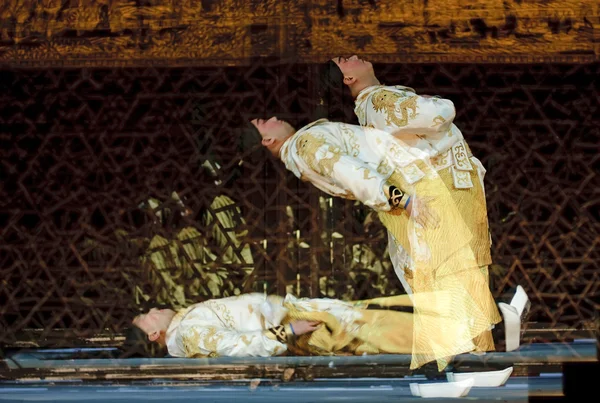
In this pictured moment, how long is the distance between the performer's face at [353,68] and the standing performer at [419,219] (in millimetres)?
237

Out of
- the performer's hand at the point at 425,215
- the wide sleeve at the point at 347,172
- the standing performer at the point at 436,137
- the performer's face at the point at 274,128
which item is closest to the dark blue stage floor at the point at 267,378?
the standing performer at the point at 436,137

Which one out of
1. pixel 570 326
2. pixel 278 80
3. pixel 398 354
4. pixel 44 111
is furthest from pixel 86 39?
pixel 570 326

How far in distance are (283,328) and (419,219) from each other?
74 centimetres

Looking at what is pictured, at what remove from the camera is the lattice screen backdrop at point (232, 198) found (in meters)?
6.00

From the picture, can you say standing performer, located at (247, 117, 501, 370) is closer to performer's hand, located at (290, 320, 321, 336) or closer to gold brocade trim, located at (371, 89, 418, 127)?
gold brocade trim, located at (371, 89, 418, 127)

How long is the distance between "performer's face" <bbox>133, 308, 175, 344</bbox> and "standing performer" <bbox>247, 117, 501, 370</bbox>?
861mm

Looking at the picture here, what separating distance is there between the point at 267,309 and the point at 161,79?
43.0 inches

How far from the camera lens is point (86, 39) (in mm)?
6070

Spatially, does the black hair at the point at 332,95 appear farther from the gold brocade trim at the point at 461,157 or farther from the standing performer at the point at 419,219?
the gold brocade trim at the point at 461,157

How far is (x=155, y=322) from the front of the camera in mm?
6004

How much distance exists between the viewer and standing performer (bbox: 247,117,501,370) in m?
5.91

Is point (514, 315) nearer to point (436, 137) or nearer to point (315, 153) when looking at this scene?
point (436, 137)

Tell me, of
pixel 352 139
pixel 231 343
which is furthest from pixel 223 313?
pixel 352 139

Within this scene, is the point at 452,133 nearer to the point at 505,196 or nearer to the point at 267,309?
the point at 505,196
